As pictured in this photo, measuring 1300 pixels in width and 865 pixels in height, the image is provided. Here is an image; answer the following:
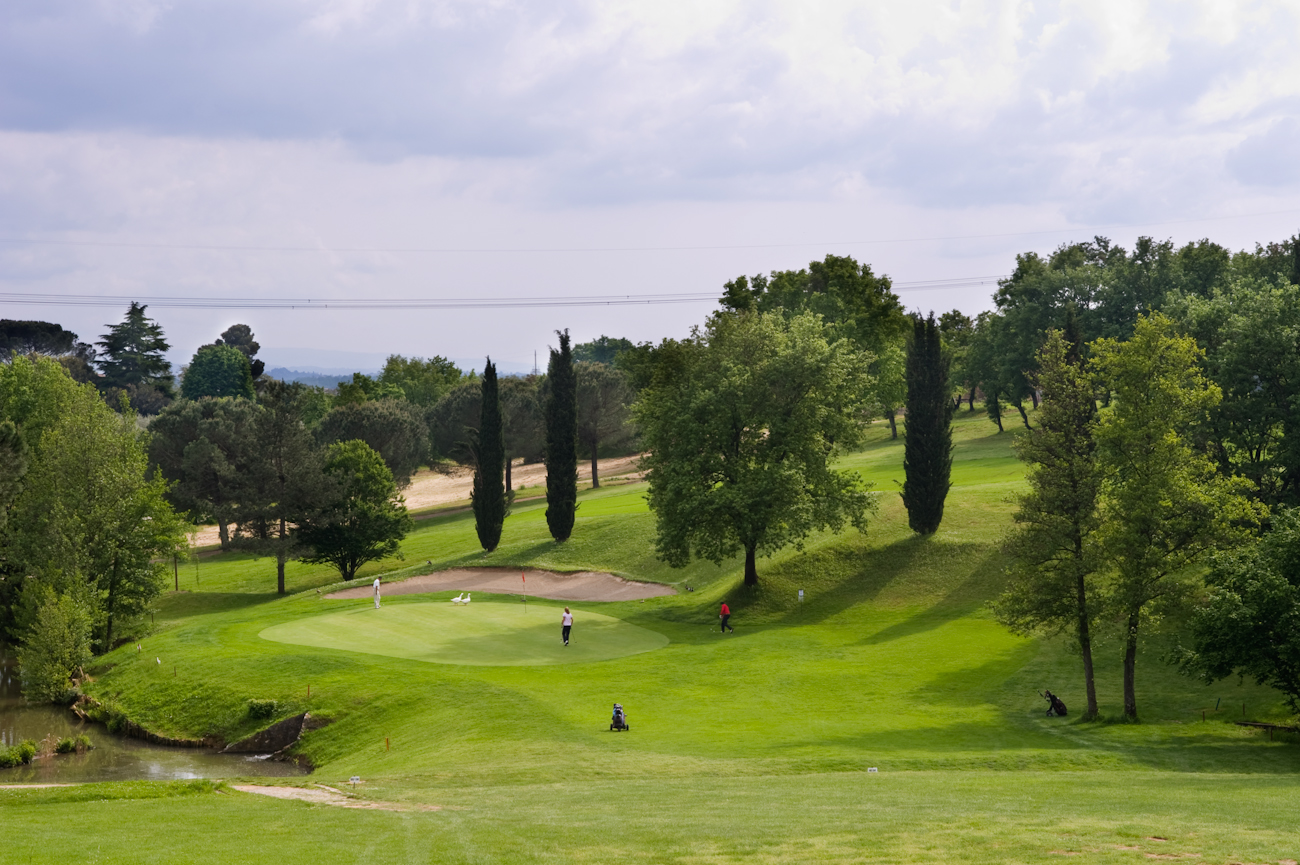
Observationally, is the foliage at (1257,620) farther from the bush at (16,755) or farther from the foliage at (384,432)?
the foliage at (384,432)

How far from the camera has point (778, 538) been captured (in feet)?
153

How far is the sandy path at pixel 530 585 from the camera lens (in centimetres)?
5322

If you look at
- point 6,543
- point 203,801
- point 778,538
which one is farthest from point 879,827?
point 6,543

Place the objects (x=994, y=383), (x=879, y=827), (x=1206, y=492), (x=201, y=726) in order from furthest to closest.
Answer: (x=994, y=383), (x=201, y=726), (x=1206, y=492), (x=879, y=827)

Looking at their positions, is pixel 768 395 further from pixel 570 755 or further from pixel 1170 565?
pixel 570 755

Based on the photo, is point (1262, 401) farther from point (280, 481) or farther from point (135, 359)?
point (135, 359)

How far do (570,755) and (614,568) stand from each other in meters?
32.5

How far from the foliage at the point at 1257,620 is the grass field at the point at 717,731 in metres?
1.94

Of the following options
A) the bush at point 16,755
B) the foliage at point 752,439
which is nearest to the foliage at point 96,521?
the bush at point 16,755

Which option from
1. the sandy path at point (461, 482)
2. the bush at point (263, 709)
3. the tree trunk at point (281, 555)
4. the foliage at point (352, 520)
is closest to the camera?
the bush at point (263, 709)

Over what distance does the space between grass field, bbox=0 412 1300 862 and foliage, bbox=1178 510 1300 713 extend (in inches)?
76.3

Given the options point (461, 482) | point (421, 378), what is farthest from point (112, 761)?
point (421, 378)

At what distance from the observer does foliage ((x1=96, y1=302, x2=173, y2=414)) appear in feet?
457

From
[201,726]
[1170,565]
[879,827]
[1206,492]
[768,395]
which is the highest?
[768,395]
